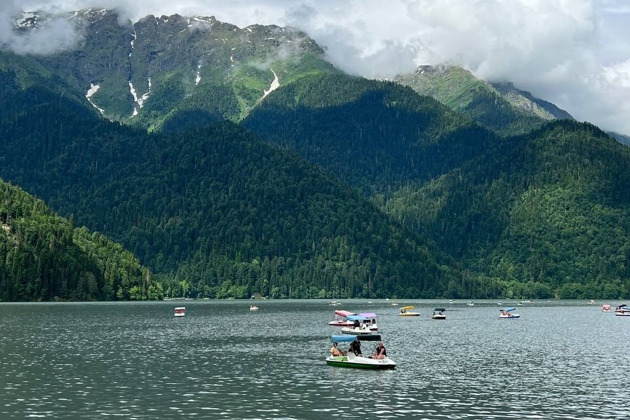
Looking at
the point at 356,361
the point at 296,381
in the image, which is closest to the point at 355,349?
the point at 356,361

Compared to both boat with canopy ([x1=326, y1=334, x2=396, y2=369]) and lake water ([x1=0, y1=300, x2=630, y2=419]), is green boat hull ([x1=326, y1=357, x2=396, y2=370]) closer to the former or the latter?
boat with canopy ([x1=326, y1=334, x2=396, y2=369])

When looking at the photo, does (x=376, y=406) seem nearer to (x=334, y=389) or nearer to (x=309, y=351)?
(x=334, y=389)

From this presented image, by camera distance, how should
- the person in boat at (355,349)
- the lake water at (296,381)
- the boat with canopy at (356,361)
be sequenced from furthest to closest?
the person in boat at (355,349) → the boat with canopy at (356,361) → the lake water at (296,381)

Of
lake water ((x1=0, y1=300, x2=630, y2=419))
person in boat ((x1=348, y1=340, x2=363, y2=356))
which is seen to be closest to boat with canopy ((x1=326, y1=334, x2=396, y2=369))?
person in boat ((x1=348, y1=340, x2=363, y2=356))

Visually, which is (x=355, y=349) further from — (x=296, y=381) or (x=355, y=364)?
(x=296, y=381)

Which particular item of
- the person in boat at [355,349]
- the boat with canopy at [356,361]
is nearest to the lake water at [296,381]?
the boat with canopy at [356,361]

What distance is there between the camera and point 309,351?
161500 mm

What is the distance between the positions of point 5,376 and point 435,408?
55468mm

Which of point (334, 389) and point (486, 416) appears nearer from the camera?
point (486, 416)

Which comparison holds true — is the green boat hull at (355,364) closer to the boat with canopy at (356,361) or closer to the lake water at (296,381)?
the boat with canopy at (356,361)

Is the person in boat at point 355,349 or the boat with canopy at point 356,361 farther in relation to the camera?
the person in boat at point 355,349

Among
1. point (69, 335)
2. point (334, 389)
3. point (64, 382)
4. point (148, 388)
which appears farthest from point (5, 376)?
point (69, 335)

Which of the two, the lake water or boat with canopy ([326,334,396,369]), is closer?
the lake water

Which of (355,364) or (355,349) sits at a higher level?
(355,349)
